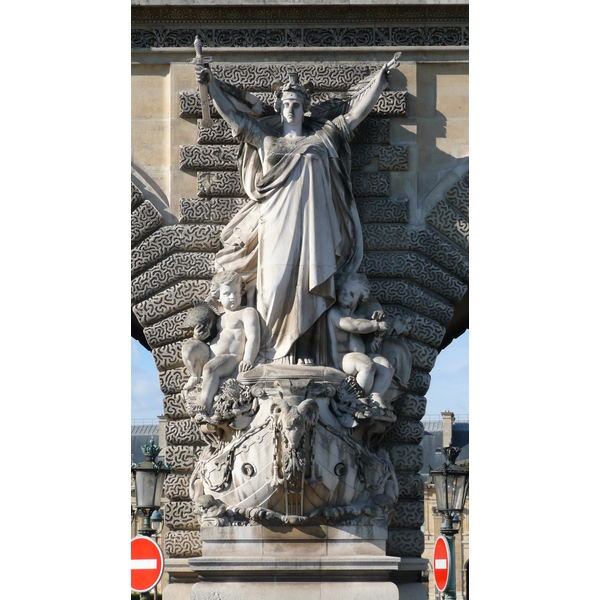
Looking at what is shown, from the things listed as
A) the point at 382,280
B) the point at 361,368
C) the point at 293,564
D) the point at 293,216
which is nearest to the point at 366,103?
the point at 293,216

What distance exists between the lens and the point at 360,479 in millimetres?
12789

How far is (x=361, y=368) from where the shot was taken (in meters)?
13.0

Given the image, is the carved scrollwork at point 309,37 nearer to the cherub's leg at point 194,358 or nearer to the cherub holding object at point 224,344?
the cherub holding object at point 224,344

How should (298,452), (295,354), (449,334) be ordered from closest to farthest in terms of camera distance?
(298,452) < (295,354) < (449,334)

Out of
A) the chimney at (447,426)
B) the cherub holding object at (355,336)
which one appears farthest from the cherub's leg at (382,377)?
the chimney at (447,426)

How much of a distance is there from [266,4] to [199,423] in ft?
14.8

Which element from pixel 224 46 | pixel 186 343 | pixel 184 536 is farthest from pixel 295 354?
pixel 224 46

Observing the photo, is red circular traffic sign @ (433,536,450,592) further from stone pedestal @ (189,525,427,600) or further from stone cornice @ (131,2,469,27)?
stone cornice @ (131,2,469,27)

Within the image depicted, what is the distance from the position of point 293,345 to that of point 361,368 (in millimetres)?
676

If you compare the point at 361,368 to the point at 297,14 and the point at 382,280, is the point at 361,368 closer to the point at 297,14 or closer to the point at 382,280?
the point at 382,280

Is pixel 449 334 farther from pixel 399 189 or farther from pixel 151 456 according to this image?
pixel 151 456

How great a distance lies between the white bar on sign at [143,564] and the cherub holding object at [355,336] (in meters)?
2.51

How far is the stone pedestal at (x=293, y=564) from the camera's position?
12.6 m

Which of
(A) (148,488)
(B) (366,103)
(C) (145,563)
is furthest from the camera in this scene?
(B) (366,103)
